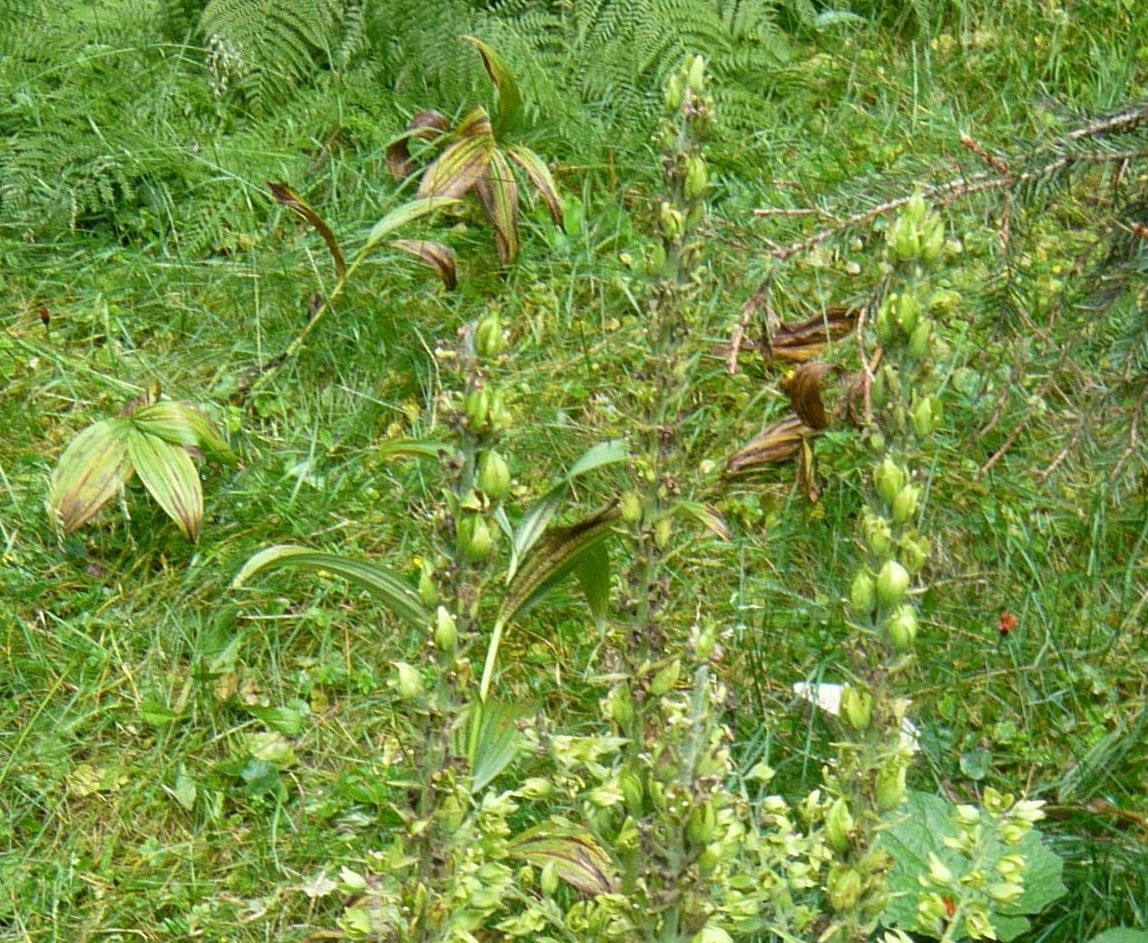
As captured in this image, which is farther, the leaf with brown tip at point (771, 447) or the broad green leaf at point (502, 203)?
the broad green leaf at point (502, 203)

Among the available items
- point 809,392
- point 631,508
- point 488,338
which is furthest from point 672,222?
point 809,392

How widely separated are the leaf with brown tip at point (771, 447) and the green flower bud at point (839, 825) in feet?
6.41

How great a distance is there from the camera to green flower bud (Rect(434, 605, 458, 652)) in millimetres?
1377

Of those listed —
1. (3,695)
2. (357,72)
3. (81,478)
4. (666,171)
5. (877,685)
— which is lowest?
(3,695)

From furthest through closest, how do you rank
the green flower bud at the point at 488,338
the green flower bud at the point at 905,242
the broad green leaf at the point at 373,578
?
the broad green leaf at the point at 373,578, the green flower bud at the point at 488,338, the green flower bud at the point at 905,242

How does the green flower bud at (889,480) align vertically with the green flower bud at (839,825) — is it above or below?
above

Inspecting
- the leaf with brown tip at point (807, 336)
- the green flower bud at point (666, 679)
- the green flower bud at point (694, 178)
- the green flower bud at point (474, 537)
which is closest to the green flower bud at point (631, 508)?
the green flower bud at point (666, 679)

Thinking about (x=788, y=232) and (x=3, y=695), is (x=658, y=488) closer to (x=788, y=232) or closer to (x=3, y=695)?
(x=3, y=695)

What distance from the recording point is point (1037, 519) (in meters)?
3.02

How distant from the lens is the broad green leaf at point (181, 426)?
309cm

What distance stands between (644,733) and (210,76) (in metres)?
3.12

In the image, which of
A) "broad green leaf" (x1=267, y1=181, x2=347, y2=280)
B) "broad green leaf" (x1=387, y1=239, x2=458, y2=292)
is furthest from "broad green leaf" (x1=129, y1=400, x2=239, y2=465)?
"broad green leaf" (x1=387, y1=239, x2=458, y2=292)

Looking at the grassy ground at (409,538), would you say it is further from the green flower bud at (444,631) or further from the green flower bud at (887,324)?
the green flower bud at (887,324)

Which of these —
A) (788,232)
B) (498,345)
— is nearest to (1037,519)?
(788,232)
